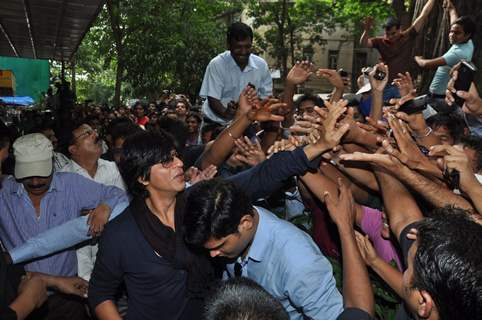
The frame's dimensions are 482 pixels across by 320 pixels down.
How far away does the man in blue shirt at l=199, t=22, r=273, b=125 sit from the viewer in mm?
4574

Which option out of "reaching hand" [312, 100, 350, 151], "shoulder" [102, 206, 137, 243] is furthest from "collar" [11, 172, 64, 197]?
"reaching hand" [312, 100, 350, 151]

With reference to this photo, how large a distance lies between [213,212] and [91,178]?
220cm

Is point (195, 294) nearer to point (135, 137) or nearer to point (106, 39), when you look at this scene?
point (135, 137)

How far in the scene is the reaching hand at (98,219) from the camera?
296 cm

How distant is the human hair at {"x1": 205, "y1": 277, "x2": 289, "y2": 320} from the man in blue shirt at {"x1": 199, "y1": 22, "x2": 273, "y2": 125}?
9.49 feet

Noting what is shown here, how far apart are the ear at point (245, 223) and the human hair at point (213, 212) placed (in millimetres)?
17

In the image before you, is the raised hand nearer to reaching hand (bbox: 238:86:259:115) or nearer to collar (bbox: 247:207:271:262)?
collar (bbox: 247:207:271:262)

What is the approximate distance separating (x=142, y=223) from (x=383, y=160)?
1277 millimetres

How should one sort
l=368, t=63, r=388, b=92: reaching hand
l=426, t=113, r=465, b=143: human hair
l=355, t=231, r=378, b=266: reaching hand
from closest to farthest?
1. l=355, t=231, r=378, b=266: reaching hand
2. l=368, t=63, r=388, b=92: reaching hand
3. l=426, t=113, r=465, b=143: human hair

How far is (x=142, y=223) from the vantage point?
2520 mm

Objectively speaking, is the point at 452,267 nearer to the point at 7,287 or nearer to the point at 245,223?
the point at 245,223

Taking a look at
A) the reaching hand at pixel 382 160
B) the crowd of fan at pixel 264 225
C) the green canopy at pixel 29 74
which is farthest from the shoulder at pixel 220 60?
the green canopy at pixel 29 74

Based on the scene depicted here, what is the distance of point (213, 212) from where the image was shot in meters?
2.13

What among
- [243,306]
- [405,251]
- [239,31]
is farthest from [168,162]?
[239,31]
